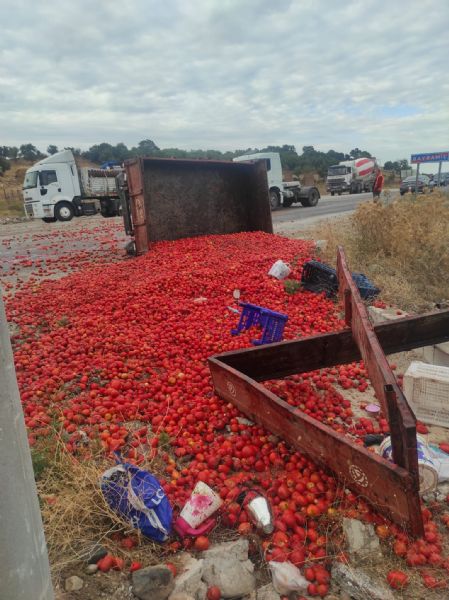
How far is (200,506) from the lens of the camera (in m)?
2.58

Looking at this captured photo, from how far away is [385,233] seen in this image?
8648 millimetres

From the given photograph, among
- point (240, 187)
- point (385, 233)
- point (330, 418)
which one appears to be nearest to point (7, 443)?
point (330, 418)

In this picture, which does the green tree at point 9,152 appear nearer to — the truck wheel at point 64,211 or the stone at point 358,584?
the truck wheel at point 64,211

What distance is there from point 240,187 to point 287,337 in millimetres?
7986

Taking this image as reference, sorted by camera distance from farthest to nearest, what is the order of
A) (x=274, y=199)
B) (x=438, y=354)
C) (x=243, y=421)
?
1. (x=274, y=199)
2. (x=438, y=354)
3. (x=243, y=421)

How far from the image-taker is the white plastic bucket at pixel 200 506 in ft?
8.39

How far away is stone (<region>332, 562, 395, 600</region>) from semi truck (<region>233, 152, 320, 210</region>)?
2059 cm

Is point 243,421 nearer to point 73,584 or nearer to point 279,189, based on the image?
point 73,584

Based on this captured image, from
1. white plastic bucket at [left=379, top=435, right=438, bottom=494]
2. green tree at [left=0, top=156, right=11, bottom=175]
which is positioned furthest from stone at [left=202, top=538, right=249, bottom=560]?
green tree at [left=0, top=156, right=11, bottom=175]

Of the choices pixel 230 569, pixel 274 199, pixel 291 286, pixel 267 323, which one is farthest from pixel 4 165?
pixel 230 569

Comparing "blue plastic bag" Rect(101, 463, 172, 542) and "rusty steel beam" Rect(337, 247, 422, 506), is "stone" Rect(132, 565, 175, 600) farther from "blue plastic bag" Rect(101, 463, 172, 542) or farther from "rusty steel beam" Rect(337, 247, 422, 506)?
"rusty steel beam" Rect(337, 247, 422, 506)

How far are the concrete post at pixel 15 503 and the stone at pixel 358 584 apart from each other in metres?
1.51

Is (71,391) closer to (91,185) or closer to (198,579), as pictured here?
(198,579)

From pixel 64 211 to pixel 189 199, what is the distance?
12974 mm
